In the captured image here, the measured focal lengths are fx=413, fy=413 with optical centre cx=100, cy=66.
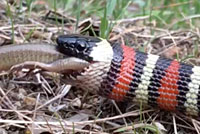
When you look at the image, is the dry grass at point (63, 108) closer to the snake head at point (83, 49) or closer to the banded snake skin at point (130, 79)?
the banded snake skin at point (130, 79)

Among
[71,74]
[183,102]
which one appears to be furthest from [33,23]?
[183,102]

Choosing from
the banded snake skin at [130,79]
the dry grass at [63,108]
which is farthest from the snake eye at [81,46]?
the dry grass at [63,108]

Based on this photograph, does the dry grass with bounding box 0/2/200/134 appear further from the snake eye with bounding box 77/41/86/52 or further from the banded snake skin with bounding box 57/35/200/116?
the snake eye with bounding box 77/41/86/52

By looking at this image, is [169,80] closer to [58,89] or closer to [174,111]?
[174,111]

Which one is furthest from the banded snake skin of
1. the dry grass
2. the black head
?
the dry grass

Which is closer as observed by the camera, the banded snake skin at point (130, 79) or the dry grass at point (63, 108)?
the dry grass at point (63, 108)

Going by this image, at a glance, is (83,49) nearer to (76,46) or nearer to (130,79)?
(76,46)

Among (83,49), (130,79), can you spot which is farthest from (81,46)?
(130,79)

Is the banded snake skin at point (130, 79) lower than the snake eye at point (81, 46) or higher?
lower
